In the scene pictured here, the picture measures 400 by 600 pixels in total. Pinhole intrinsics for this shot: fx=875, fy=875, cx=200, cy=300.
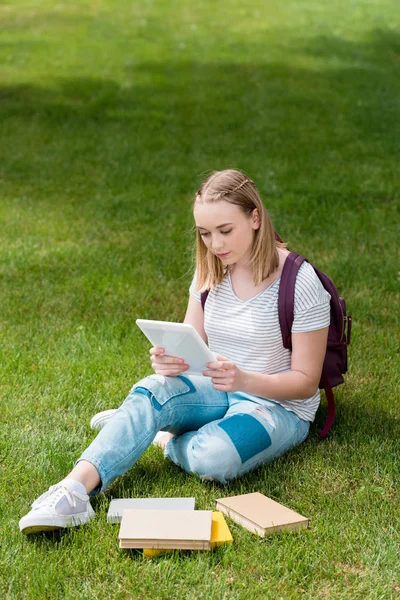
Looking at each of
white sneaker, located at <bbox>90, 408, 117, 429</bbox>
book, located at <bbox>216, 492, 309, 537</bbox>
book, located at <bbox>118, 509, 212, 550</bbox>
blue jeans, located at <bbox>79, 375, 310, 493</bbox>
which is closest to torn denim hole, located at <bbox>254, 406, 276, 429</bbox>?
blue jeans, located at <bbox>79, 375, 310, 493</bbox>

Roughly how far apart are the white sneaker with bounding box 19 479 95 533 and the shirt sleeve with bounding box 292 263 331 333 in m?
1.08

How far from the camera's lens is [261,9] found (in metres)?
18.9

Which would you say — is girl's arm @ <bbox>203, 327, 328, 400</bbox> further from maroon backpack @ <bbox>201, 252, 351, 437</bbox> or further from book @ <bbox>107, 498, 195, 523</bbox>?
book @ <bbox>107, 498, 195, 523</bbox>

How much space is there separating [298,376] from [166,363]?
1.76 ft

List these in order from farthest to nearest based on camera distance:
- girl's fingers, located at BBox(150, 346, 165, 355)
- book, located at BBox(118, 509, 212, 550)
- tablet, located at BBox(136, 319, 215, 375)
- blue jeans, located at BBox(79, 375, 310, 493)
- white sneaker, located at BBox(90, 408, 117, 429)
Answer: white sneaker, located at BBox(90, 408, 117, 429), girl's fingers, located at BBox(150, 346, 165, 355), blue jeans, located at BBox(79, 375, 310, 493), tablet, located at BBox(136, 319, 215, 375), book, located at BBox(118, 509, 212, 550)

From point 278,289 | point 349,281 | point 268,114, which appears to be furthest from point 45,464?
point 268,114

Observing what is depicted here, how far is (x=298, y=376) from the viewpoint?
3545 millimetres

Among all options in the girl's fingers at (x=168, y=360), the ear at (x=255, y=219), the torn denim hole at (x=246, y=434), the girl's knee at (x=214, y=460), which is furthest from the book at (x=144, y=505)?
the ear at (x=255, y=219)

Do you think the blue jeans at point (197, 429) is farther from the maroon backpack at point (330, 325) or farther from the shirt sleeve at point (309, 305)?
the shirt sleeve at point (309, 305)

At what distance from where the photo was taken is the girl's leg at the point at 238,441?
3455 mm

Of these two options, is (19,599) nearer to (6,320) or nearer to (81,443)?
(81,443)

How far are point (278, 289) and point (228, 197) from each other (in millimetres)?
447

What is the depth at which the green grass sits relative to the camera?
3000 mm

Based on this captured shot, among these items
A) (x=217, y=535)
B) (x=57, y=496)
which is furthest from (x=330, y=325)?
(x=57, y=496)
